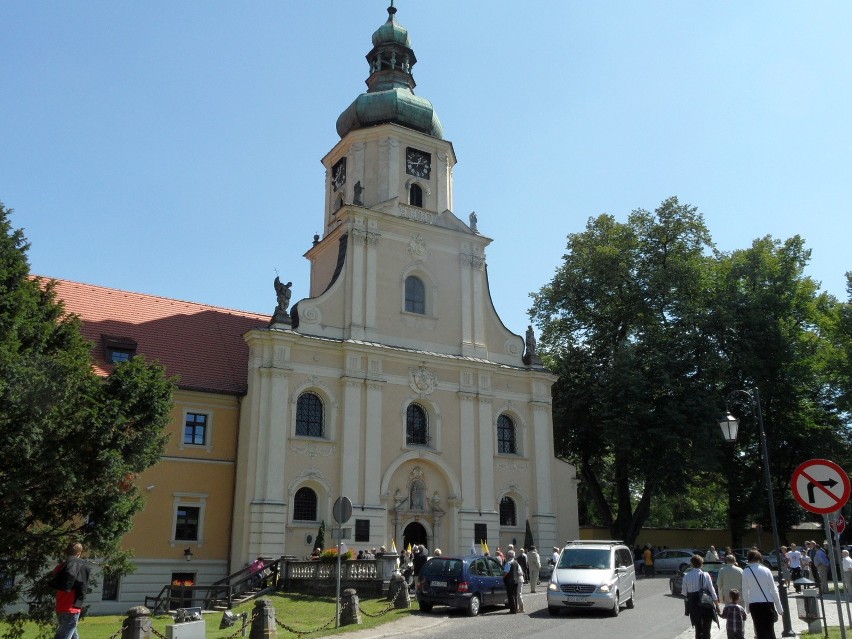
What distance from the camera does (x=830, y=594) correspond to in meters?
24.0

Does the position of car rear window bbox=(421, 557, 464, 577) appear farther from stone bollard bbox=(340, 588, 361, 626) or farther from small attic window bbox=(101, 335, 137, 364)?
small attic window bbox=(101, 335, 137, 364)

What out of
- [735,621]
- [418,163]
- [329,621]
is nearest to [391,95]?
[418,163]

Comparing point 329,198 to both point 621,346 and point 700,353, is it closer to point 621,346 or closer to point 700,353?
point 621,346

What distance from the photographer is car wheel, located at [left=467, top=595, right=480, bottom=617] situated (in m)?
18.7

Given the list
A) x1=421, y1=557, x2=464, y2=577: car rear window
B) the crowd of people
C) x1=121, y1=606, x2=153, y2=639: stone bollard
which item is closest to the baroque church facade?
x1=421, y1=557, x2=464, y2=577: car rear window

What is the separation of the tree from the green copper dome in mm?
21831

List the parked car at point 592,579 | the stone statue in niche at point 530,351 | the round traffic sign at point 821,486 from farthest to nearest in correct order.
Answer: the stone statue in niche at point 530,351
the parked car at point 592,579
the round traffic sign at point 821,486

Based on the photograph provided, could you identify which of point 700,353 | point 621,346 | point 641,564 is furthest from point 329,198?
point 641,564

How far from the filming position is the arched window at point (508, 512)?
33000 mm

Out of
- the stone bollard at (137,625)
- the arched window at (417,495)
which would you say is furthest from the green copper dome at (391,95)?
the stone bollard at (137,625)

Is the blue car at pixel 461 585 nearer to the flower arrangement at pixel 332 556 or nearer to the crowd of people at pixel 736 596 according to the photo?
the flower arrangement at pixel 332 556

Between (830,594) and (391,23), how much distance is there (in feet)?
98.9

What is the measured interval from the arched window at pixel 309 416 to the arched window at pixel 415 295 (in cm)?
573

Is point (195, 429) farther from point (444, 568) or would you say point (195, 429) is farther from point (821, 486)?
point (821, 486)
